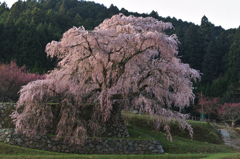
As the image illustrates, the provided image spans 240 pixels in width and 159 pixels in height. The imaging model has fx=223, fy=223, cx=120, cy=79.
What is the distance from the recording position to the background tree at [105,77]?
10016mm

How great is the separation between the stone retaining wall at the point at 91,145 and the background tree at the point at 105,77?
456mm

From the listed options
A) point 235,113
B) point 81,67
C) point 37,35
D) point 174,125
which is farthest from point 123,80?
point 37,35

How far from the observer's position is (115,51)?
1054 cm

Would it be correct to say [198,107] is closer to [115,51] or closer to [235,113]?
[235,113]

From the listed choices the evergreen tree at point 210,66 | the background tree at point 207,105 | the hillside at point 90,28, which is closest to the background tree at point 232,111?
the background tree at point 207,105

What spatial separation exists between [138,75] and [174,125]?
831 cm

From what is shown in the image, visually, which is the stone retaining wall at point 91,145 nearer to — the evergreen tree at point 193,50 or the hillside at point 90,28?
the hillside at point 90,28

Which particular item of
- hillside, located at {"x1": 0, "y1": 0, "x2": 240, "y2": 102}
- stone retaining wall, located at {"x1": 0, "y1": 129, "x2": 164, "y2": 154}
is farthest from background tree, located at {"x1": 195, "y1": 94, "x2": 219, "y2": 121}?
stone retaining wall, located at {"x1": 0, "y1": 129, "x2": 164, "y2": 154}

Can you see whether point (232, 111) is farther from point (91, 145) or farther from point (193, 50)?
point (91, 145)

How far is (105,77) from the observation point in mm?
10945

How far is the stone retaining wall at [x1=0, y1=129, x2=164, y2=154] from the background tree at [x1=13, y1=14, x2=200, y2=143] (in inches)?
18.0

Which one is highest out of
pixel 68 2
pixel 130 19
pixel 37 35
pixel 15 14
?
pixel 68 2

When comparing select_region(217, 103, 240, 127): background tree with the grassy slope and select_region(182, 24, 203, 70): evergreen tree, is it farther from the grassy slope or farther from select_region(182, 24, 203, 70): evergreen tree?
select_region(182, 24, 203, 70): evergreen tree

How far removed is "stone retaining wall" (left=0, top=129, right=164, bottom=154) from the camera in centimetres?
1005
